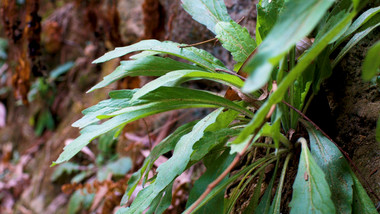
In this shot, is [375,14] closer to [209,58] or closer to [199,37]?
[209,58]

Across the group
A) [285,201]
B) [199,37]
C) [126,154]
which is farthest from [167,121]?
[285,201]

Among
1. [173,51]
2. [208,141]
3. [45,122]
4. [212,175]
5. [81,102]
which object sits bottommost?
[45,122]

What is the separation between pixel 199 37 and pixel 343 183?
Result: 110cm

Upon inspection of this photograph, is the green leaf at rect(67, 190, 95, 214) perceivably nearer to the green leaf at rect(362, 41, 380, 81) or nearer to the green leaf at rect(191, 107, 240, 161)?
the green leaf at rect(191, 107, 240, 161)

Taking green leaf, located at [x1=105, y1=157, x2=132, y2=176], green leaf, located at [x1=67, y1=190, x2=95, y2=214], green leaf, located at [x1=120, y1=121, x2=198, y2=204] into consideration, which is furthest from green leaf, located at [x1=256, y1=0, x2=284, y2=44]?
green leaf, located at [x1=67, y1=190, x2=95, y2=214]

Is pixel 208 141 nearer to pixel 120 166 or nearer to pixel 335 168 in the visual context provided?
pixel 335 168

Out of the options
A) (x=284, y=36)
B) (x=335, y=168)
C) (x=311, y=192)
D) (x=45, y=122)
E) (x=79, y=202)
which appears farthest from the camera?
(x=45, y=122)

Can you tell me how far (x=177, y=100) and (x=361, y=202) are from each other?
19.7 inches

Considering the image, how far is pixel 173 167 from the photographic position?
0.75 metres

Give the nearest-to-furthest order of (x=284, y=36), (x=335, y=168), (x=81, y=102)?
1. (x=284, y=36)
2. (x=335, y=168)
3. (x=81, y=102)

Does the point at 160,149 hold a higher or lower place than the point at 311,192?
lower

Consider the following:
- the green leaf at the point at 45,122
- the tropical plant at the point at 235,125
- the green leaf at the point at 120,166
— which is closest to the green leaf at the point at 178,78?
the tropical plant at the point at 235,125

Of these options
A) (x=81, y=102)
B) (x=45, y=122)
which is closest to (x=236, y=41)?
(x=81, y=102)

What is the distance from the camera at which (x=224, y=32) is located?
87 centimetres
